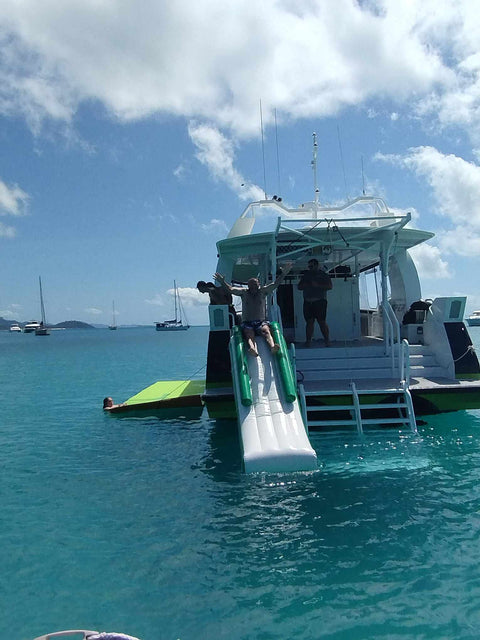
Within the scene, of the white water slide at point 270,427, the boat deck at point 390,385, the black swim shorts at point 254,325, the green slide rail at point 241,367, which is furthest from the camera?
the boat deck at point 390,385

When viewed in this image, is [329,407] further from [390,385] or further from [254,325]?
[254,325]

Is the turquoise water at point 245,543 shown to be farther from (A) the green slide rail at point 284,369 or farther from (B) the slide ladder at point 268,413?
(A) the green slide rail at point 284,369

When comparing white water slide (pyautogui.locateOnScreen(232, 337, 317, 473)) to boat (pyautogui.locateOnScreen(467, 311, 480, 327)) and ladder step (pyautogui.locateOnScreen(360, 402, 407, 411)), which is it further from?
boat (pyautogui.locateOnScreen(467, 311, 480, 327))

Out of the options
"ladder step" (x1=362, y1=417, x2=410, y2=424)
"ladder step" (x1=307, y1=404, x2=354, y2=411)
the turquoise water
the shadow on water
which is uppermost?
"ladder step" (x1=307, y1=404, x2=354, y2=411)

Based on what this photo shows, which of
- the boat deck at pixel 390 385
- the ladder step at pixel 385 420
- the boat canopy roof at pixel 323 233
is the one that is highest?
the boat canopy roof at pixel 323 233

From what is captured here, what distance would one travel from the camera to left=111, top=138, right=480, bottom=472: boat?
805cm

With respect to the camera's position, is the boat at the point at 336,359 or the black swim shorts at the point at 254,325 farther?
the black swim shorts at the point at 254,325

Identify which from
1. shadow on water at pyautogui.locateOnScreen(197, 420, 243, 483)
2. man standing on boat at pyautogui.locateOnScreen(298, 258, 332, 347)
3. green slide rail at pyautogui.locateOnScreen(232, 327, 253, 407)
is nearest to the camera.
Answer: shadow on water at pyautogui.locateOnScreen(197, 420, 243, 483)

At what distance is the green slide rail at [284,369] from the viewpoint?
26.7 feet

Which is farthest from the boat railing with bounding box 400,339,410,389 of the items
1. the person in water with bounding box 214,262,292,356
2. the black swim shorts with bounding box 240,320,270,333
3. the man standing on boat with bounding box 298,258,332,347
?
the black swim shorts with bounding box 240,320,270,333

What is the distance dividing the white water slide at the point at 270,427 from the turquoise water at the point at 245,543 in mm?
250

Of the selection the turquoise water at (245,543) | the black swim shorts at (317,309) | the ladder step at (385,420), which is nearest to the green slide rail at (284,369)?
the turquoise water at (245,543)

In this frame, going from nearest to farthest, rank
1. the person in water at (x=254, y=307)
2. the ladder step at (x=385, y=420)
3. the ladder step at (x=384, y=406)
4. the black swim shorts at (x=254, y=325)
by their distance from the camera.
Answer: the ladder step at (x=385, y=420)
the ladder step at (x=384, y=406)
the person in water at (x=254, y=307)
the black swim shorts at (x=254, y=325)

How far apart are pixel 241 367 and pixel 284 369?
2.35 feet
